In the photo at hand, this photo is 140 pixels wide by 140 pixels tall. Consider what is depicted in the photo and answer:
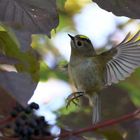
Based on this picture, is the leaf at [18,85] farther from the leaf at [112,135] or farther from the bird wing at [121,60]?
the bird wing at [121,60]

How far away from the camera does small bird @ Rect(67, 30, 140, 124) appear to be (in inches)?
90.0

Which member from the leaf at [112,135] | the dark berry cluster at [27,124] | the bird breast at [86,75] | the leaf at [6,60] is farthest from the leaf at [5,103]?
the bird breast at [86,75]

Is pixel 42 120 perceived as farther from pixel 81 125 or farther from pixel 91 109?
pixel 91 109

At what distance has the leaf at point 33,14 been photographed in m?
1.38

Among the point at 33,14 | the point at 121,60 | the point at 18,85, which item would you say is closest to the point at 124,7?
the point at 33,14

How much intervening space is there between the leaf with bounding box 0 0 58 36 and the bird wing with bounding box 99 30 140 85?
722 mm

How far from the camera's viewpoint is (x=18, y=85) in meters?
1.40

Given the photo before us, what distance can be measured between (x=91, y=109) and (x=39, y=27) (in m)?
1.22

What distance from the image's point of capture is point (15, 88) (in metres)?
1.38

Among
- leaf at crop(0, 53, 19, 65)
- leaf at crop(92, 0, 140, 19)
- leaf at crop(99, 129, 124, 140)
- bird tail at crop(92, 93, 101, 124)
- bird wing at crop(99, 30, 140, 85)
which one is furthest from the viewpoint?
bird tail at crop(92, 93, 101, 124)

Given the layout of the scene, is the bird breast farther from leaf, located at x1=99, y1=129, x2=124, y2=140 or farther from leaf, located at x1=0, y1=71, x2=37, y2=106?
leaf, located at x1=0, y1=71, x2=37, y2=106

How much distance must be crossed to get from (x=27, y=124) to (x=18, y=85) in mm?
137

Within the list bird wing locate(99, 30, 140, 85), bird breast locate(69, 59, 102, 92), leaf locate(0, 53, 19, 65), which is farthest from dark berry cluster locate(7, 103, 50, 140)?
bird breast locate(69, 59, 102, 92)

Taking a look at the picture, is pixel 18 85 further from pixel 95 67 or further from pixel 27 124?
pixel 95 67
